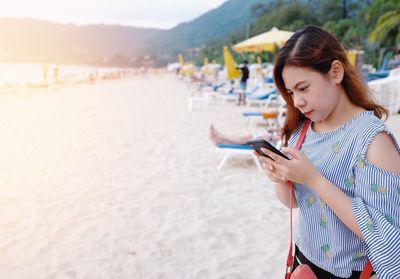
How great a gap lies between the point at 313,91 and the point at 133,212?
324cm

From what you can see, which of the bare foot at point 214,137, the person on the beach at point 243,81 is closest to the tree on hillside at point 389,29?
the person on the beach at point 243,81

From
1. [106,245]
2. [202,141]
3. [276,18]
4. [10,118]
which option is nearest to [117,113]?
[10,118]

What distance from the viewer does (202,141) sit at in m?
7.69

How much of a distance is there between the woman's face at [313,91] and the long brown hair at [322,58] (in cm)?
2

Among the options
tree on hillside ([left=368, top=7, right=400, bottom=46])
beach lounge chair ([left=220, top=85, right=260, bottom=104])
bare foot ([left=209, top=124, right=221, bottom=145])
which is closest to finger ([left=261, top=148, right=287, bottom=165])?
bare foot ([left=209, top=124, right=221, bottom=145])

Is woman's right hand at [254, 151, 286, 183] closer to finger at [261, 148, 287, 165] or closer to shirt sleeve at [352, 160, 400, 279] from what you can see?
finger at [261, 148, 287, 165]

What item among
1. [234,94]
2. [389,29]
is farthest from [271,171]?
[389,29]

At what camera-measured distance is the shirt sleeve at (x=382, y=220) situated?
93 cm

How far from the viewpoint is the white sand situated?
304 centimetres

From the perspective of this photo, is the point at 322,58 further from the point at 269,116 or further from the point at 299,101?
the point at 269,116

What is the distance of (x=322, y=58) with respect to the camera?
3.51 feet

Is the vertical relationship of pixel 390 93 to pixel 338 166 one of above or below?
below

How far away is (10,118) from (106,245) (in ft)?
28.9

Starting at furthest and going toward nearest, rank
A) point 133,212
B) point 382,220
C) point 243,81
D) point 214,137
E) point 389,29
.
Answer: point 389,29, point 243,81, point 214,137, point 133,212, point 382,220
